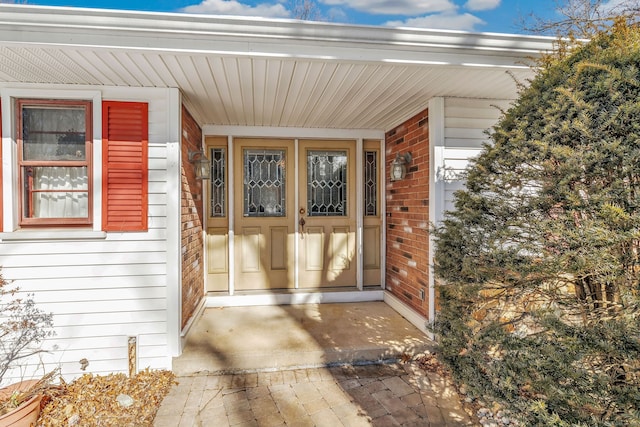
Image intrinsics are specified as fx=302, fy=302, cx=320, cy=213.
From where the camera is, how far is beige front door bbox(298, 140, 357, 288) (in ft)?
13.6

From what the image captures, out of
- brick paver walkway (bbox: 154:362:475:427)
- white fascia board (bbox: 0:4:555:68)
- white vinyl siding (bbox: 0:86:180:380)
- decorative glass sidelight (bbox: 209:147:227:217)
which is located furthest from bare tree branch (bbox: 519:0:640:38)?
white vinyl siding (bbox: 0:86:180:380)

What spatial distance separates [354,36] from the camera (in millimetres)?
2006

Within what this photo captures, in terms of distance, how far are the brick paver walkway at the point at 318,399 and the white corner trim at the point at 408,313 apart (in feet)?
1.53

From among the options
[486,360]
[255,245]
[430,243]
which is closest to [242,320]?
[255,245]

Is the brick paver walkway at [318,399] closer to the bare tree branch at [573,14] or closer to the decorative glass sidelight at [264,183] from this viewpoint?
the decorative glass sidelight at [264,183]

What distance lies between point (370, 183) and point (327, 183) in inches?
23.7

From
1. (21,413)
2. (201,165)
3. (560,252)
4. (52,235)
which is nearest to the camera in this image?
(560,252)

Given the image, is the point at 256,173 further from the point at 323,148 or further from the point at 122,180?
the point at 122,180

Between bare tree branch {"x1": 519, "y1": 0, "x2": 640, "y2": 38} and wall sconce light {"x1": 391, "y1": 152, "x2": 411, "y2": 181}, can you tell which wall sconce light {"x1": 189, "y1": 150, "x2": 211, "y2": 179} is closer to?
wall sconce light {"x1": 391, "y1": 152, "x2": 411, "y2": 181}

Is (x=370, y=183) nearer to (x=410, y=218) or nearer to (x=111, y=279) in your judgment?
(x=410, y=218)

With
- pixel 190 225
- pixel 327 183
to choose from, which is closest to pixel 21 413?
pixel 190 225

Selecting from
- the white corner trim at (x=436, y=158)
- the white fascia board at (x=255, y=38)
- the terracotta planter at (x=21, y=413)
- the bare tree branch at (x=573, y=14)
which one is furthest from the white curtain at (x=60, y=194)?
the bare tree branch at (x=573, y=14)

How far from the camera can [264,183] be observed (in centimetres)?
410

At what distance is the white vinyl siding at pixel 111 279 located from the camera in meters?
2.46
